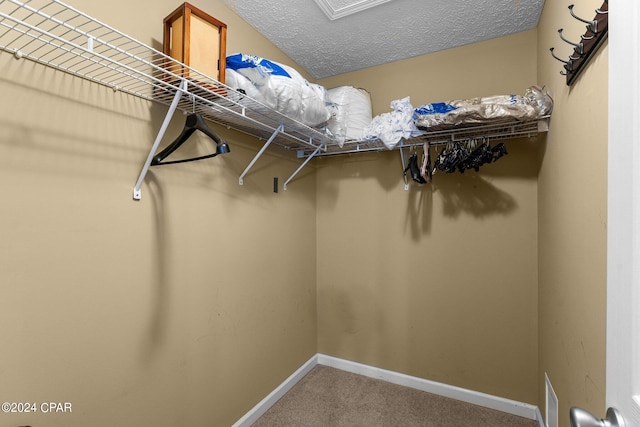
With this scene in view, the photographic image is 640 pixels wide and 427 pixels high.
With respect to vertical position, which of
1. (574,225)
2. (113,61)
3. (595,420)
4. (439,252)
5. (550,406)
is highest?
(113,61)

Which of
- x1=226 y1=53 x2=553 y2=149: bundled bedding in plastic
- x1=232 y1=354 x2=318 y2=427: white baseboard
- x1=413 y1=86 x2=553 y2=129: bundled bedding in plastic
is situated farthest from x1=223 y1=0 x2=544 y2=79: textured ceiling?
x1=232 y1=354 x2=318 y2=427: white baseboard

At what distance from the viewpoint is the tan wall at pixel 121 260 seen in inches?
38.2

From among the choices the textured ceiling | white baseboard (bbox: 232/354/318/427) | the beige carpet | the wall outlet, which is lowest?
the beige carpet

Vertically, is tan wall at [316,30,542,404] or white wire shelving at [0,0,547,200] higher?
white wire shelving at [0,0,547,200]

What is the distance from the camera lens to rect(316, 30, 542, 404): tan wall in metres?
1.95

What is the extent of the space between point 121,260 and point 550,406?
2219 millimetres

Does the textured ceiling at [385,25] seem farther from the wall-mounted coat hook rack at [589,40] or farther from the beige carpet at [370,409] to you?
the beige carpet at [370,409]

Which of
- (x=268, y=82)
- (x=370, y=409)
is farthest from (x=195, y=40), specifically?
(x=370, y=409)

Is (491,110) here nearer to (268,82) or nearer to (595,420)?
(268,82)

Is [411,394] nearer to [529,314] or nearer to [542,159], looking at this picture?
[529,314]

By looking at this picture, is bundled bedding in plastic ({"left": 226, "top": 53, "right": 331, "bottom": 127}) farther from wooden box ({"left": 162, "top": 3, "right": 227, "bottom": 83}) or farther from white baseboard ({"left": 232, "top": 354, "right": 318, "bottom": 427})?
white baseboard ({"left": 232, "top": 354, "right": 318, "bottom": 427})

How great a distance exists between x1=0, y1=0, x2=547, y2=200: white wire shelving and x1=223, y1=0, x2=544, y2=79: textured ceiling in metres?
0.68

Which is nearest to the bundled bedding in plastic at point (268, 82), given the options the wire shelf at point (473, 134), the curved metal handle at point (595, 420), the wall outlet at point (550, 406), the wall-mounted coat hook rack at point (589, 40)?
the wire shelf at point (473, 134)

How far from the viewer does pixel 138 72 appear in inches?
39.1
